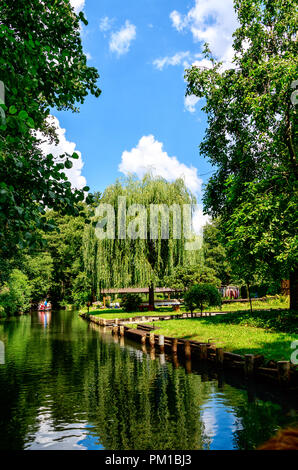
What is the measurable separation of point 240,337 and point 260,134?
10676mm

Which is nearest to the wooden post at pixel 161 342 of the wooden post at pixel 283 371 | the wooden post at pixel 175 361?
the wooden post at pixel 175 361

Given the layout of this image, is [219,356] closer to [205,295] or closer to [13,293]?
[205,295]

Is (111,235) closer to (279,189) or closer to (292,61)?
(279,189)

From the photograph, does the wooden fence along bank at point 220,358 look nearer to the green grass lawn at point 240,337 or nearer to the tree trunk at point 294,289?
the green grass lawn at point 240,337

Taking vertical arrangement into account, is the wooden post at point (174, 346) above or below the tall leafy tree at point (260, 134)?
below

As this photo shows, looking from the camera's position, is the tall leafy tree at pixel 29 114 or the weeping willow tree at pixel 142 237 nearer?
the tall leafy tree at pixel 29 114

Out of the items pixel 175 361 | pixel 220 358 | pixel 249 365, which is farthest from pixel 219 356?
pixel 175 361

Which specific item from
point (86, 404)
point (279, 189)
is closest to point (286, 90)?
point (279, 189)

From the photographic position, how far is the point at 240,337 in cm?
1623

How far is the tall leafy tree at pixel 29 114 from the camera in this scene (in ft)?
16.6

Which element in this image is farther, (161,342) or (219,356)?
(161,342)

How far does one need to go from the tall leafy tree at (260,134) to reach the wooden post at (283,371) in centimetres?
651

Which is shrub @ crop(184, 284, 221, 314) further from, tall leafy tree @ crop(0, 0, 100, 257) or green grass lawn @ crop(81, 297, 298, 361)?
tall leafy tree @ crop(0, 0, 100, 257)

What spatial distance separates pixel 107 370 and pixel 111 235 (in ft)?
59.7
